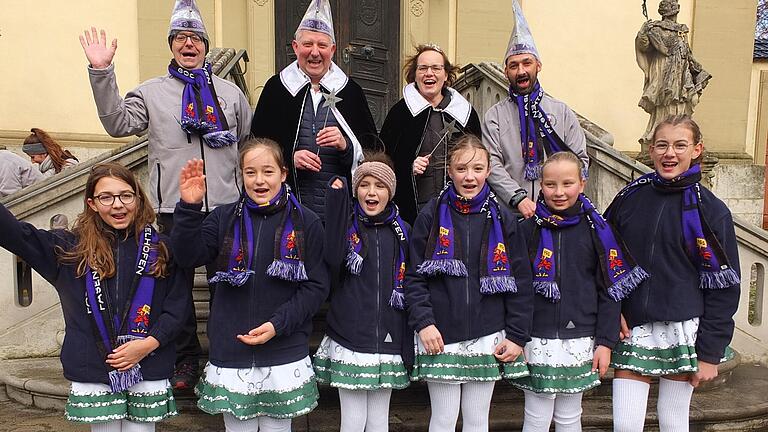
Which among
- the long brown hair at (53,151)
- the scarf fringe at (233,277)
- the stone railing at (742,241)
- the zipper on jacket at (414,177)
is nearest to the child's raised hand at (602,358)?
the zipper on jacket at (414,177)

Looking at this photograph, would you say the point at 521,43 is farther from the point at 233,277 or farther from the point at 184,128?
the point at 233,277

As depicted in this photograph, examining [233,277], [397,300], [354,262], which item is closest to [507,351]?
[397,300]

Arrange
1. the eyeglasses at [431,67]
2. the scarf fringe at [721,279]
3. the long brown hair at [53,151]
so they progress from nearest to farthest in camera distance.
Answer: the scarf fringe at [721,279] < the eyeglasses at [431,67] < the long brown hair at [53,151]

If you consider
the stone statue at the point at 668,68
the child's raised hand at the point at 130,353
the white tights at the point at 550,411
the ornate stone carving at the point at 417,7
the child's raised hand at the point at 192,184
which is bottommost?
the white tights at the point at 550,411

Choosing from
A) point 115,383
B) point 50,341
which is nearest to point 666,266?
point 115,383

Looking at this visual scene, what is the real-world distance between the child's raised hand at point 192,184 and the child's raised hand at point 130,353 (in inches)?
25.4

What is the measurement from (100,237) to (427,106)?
1914 millimetres

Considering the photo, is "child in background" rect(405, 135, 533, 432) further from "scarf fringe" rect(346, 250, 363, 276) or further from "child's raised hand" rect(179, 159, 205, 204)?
"child's raised hand" rect(179, 159, 205, 204)

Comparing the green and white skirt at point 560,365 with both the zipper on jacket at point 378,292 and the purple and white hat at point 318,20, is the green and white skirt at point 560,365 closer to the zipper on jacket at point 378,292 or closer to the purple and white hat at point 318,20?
the zipper on jacket at point 378,292

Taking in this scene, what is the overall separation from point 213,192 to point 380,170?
1.00m

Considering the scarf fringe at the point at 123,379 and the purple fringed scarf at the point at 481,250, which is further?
the purple fringed scarf at the point at 481,250

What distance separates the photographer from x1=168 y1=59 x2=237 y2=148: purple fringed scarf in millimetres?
3141

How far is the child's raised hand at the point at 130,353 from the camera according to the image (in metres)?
2.48

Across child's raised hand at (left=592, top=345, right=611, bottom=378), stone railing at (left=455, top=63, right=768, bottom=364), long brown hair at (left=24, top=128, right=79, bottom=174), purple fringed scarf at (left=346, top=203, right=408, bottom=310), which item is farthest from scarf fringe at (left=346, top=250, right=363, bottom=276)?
long brown hair at (left=24, top=128, right=79, bottom=174)
